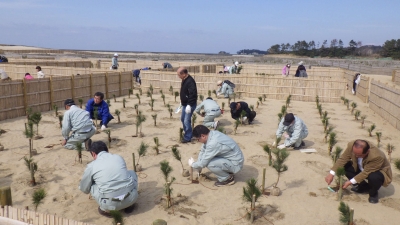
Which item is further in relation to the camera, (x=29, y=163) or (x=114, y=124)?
(x=114, y=124)

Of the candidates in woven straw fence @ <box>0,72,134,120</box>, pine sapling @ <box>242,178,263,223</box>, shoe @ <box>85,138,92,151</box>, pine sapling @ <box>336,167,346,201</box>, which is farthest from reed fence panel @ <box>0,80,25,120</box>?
pine sapling @ <box>336,167,346,201</box>

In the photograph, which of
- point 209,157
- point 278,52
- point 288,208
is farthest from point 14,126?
point 278,52

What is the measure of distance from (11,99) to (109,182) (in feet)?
22.5

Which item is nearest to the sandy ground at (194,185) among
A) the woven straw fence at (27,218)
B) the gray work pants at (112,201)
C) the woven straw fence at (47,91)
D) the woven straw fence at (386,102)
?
the gray work pants at (112,201)

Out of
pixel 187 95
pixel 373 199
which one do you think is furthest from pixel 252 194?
pixel 187 95

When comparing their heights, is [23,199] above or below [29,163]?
below

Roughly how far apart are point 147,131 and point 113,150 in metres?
1.61

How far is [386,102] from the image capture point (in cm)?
1008

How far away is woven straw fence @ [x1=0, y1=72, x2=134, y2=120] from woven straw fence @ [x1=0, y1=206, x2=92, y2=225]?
6.92m

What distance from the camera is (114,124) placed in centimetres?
892

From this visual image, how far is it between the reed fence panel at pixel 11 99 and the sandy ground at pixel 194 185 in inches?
27.1

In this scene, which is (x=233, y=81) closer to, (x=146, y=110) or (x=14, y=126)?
(x=146, y=110)

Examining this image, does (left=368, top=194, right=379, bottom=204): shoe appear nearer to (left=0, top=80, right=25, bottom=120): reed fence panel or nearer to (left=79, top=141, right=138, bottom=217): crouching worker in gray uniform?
(left=79, top=141, right=138, bottom=217): crouching worker in gray uniform

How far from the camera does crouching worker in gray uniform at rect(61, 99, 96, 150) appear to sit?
643 centimetres
